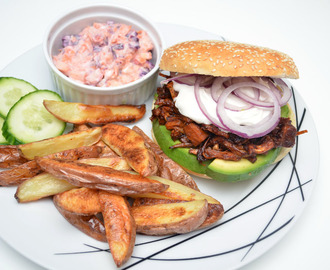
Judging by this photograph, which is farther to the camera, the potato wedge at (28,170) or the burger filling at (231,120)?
the burger filling at (231,120)

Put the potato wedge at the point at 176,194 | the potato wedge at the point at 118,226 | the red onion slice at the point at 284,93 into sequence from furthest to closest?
the red onion slice at the point at 284,93
the potato wedge at the point at 176,194
the potato wedge at the point at 118,226

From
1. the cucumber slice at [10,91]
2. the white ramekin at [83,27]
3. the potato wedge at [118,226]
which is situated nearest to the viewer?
the potato wedge at [118,226]

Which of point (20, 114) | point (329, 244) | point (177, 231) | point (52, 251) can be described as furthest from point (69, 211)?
point (329, 244)

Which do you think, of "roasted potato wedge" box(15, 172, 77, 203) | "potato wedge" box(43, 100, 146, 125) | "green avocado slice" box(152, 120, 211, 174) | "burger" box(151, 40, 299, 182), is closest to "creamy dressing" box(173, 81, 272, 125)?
"burger" box(151, 40, 299, 182)

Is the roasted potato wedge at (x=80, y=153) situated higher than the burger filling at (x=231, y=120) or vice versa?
the burger filling at (x=231, y=120)

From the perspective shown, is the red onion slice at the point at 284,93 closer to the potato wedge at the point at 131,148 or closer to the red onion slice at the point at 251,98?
the red onion slice at the point at 251,98

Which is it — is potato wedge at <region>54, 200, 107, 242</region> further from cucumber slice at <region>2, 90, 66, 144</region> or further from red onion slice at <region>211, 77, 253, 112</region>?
red onion slice at <region>211, 77, 253, 112</region>

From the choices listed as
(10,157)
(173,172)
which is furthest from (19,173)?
(173,172)

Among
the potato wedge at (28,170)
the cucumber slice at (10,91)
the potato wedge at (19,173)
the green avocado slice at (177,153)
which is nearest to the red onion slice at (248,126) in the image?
the green avocado slice at (177,153)

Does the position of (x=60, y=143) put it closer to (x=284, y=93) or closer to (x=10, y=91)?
(x=10, y=91)
